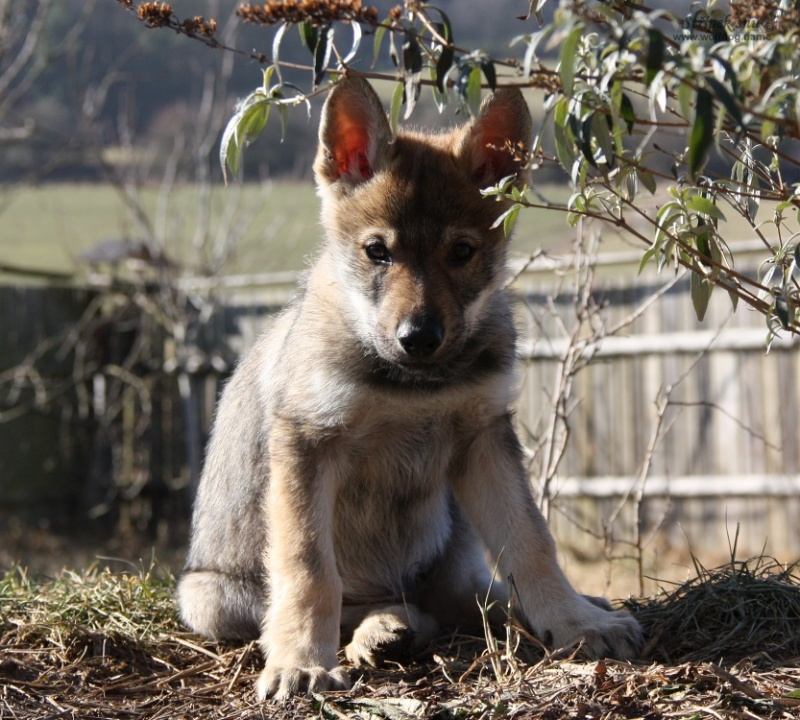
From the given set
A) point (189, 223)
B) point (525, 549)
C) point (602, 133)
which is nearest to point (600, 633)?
point (525, 549)

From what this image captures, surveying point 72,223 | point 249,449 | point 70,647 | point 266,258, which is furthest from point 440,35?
point 72,223

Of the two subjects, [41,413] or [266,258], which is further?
[266,258]

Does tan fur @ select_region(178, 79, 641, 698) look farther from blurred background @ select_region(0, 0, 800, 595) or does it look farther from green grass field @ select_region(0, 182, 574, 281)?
blurred background @ select_region(0, 0, 800, 595)

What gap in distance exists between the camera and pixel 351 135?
3.61 meters

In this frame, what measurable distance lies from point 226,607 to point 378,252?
4.59 feet

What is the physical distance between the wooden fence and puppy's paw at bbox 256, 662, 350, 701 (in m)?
3.89

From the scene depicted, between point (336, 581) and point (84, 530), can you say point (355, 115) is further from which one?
point (84, 530)

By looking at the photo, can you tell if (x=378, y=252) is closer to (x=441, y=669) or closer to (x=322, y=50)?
(x=322, y=50)

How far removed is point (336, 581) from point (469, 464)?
68cm

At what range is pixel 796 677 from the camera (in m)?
2.82

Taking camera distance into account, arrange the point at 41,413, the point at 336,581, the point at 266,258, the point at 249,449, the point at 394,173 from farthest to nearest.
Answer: the point at 266,258 → the point at 41,413 → the point at 249,449 → the point at 394,173 → the point at 336,581

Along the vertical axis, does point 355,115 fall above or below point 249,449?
above

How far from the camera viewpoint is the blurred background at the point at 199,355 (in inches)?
350

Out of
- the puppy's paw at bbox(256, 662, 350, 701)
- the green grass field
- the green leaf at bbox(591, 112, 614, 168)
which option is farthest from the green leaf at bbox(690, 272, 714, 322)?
the green grass field
